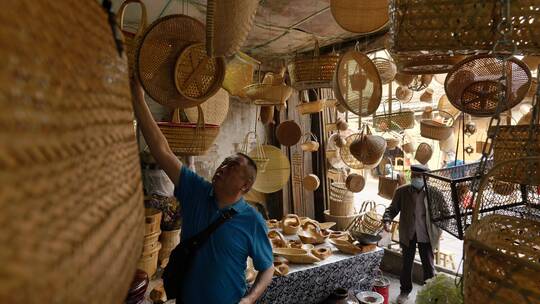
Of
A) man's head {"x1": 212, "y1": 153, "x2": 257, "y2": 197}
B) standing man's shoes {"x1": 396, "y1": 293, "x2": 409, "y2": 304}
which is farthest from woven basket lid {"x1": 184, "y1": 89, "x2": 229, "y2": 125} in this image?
standing man's shoes {"x1": 396, "y1": 293, "x2": 409, "y2": 304}

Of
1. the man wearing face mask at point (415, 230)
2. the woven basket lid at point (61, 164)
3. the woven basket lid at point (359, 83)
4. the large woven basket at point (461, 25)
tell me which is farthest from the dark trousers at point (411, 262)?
the woven basket lid at point (61, 164)

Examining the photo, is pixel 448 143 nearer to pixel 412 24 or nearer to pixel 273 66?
pixel 273 66

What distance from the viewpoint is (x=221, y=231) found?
5.54 ft

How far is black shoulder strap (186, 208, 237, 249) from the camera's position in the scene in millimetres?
1658

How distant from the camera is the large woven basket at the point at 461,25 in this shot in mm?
1090

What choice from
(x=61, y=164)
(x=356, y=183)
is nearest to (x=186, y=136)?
(x=61, y=164)

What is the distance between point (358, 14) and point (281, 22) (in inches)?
75.4

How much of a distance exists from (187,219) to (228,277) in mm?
387

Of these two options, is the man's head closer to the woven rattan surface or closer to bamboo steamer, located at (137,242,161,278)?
the woven rattan surface

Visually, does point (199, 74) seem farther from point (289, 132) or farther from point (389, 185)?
point (389, 185)

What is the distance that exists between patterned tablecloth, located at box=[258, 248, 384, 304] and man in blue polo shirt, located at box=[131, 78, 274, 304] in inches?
40.8

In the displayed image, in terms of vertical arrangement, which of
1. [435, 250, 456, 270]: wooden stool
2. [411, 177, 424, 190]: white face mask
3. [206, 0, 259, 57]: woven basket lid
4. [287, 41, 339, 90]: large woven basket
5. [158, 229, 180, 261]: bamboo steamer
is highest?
[287, 41, 339, 90]: large woven basket

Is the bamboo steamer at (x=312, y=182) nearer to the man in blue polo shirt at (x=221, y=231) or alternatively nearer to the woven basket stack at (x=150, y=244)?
the woven basket stack at (x=150, y=244)

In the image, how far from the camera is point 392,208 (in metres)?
4.19
